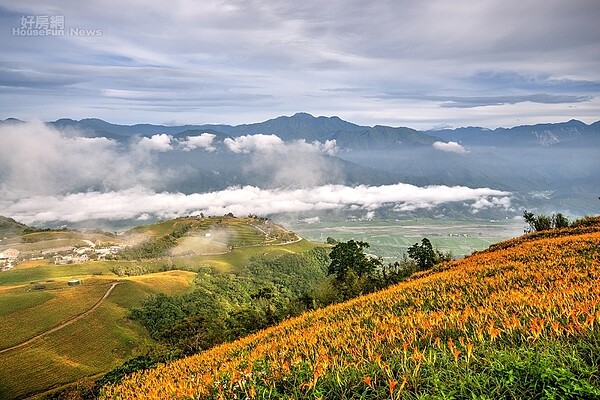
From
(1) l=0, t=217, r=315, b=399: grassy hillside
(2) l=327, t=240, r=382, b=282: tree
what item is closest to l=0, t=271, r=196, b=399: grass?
(1) l=0, t=217, r=315, b=399: grassy hillside

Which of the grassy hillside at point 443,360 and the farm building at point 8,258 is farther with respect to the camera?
the farm building at point 8,258

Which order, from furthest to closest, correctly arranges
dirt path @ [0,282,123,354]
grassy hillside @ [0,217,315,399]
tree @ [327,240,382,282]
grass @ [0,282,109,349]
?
grass @ [0,282,109,349] → dirt path @ [0,282,123,354] → grassy hillside @ [0,217,315,399] → tree @ [327,240,382,282]

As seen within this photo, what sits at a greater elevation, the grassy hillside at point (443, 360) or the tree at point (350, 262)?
the grassy hillside at point (443, 360)

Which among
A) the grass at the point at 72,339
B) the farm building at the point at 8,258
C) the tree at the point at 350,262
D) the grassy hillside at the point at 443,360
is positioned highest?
the grassy hillside at the point at 443,360

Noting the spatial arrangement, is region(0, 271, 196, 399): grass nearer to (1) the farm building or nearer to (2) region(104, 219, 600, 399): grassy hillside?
(2) region(104, 219, 600, 399): grassy hillside

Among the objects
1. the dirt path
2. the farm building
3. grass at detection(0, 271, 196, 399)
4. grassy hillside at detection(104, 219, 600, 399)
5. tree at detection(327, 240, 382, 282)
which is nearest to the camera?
grassy hillside at detection(104, 219, 600, 399)

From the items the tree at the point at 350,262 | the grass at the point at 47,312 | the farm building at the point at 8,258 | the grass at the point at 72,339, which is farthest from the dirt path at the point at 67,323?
the tree at the point at 350,262

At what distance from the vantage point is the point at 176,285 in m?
137

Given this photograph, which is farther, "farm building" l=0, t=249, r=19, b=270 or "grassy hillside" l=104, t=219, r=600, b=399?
"farm building" l=0, t=249, r=19, b=270

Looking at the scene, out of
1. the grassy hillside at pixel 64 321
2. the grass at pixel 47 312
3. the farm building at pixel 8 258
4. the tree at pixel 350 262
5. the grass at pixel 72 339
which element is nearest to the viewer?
the tree at pixel 350 262

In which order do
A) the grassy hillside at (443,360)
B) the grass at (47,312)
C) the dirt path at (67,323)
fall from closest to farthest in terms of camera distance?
the grassy hillside at (443,360) < the dirt path at (67,323) < the grass at (47,312)

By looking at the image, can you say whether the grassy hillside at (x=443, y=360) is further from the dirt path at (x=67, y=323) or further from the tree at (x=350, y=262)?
the dirt path at (x=67, y=323)

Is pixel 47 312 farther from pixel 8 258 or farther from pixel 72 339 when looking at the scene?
pixel 8 258

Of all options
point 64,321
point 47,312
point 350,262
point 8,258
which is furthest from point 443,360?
point 8,258
